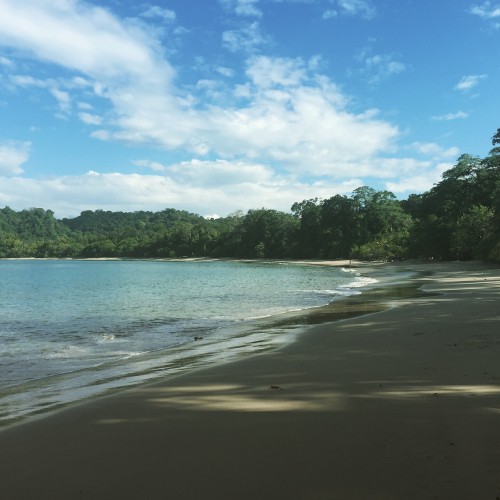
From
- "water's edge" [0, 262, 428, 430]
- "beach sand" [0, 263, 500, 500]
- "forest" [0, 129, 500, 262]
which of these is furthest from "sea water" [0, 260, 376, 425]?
"forest" [0, 129, 500, 262]

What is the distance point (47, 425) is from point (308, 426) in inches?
119

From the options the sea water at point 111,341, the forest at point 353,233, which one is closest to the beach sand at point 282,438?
the sea water at point 111,341

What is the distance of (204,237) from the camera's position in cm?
14775

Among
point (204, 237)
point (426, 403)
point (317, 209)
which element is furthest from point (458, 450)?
point (204, 237)

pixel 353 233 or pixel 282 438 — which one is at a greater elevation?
pixel 353 233

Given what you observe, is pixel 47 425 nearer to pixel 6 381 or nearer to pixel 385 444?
pixel 385 444

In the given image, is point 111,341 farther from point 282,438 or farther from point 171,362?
point 282,438

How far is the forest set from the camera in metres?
58.8

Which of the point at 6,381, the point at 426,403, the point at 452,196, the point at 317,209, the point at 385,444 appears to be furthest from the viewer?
the point at 317,209

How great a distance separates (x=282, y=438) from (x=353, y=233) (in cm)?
10378

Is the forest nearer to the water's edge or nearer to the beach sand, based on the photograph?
the water's edge

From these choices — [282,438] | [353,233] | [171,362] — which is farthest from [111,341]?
[353,233]

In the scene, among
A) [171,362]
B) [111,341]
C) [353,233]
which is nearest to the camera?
[171,362]

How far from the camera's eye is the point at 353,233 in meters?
105
